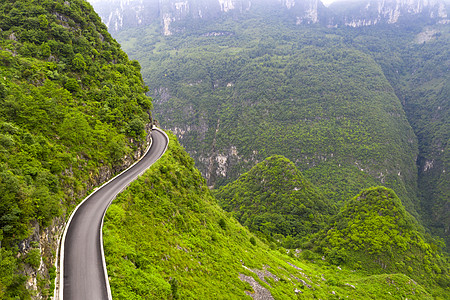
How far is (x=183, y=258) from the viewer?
26.5 metres

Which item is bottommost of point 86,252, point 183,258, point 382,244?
point 382,244

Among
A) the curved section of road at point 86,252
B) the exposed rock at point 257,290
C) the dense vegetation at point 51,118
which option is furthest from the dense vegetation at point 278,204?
the curved section of road at point 86,252

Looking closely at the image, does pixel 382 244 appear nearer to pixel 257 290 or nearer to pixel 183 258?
pixel 257 290

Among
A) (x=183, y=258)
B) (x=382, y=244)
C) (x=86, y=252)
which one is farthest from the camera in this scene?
(x=382, y=244)

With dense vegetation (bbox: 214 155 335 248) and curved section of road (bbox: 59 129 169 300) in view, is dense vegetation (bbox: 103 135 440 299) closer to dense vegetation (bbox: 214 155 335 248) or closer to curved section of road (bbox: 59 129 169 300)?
curved section of road (bbox: 59 129 169 300)

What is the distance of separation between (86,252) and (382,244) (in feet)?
248

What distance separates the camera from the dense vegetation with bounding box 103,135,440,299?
20.9 m

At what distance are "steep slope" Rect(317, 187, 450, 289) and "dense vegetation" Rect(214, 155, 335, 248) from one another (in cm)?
1609

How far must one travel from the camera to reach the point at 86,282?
62.2 ft

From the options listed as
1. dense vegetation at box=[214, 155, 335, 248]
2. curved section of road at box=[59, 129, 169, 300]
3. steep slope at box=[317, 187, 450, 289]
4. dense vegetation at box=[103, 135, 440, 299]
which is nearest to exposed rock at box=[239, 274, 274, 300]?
dense vegetation at box=[103, 135, 440, 299]

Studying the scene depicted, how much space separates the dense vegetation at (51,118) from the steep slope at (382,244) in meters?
66.1

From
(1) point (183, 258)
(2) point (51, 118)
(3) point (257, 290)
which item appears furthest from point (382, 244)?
(2) point (51, 118)

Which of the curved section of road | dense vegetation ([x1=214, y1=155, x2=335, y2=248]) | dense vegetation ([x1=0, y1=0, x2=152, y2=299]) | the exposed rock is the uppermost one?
dense vegetation ([x1=0, y1=0, x2=152, y2=299])

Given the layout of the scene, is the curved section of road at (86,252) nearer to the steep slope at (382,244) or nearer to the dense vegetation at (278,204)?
the steep slope at (382,244)
